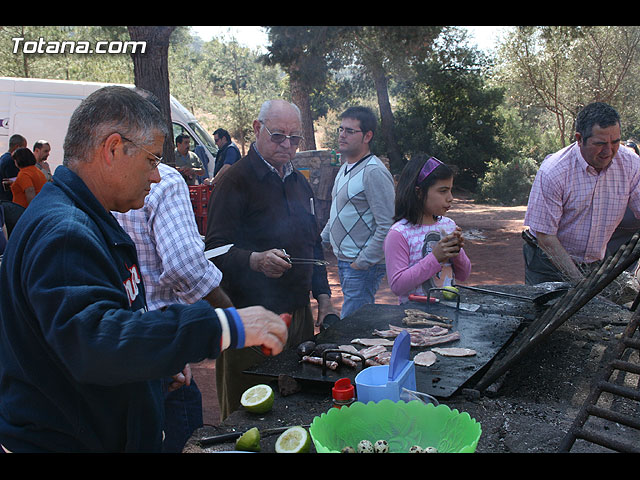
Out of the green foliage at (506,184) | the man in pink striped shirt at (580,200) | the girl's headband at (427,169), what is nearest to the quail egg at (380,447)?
the girl's headband at (427,169)

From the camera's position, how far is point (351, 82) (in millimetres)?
25688

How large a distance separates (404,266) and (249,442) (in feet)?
6.30

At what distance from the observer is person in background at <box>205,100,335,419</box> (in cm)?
336

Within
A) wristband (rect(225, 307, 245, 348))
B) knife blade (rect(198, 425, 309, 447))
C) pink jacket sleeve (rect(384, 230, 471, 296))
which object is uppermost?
wristband (rect(225, 307, 245, 348))

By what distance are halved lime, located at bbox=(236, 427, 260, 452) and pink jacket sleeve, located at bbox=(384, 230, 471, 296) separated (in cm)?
177

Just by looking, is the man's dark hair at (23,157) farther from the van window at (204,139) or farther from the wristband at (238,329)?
the wristband at (238,329)

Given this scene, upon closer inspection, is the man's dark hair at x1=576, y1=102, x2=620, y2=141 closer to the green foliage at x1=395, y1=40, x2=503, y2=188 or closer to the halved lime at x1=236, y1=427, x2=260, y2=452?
the halved lime at x1=236, y1=427, x2=260, y2=452

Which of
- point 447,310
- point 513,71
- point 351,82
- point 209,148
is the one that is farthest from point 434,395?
point 351,82

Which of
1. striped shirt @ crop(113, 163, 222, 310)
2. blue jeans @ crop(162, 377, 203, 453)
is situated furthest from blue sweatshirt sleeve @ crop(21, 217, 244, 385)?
blue jeans @ crop(162, 377, 203, 453)

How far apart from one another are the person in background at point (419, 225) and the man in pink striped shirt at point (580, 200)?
981mm

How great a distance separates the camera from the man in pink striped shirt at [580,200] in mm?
4125

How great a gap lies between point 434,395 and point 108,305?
1353 mm

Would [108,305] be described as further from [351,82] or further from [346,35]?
[351,82]

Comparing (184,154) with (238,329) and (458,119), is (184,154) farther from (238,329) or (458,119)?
(238,329)
